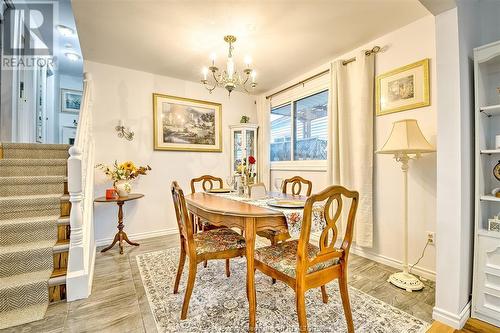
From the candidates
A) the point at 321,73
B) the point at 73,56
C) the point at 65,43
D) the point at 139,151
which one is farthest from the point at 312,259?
the point at 73,56

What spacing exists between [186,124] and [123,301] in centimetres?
261

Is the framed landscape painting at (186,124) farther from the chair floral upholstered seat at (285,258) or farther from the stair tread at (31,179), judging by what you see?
the chair floral upholstered seat at (285,258)

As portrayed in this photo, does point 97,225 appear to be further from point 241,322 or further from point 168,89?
point 241,322

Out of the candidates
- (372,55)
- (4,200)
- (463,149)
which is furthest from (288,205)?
(4,200)

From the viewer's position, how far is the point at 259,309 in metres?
1.67

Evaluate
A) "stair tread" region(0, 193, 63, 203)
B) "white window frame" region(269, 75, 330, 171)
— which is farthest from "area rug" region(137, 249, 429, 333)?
"white window frame" region(269, 75, 330, 171)

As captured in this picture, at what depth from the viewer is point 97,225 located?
10.1 feet

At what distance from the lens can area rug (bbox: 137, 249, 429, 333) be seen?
149 cm

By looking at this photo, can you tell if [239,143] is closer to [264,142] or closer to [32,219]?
[264,142]

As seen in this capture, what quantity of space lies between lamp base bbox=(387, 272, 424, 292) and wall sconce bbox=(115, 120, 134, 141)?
355 cm

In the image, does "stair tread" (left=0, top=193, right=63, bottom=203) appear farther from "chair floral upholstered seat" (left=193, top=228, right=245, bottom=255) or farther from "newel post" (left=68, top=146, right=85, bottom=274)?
"chair floral upholstered seat" (left=193, top=228, right=245, bottom=255)

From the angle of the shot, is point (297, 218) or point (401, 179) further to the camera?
point (401, 179)

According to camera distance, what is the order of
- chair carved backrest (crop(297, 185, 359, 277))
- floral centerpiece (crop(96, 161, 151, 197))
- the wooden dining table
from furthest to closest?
floral centerpiece (crop(96, 161, 151, 197)) → the wooden dining table → chair carved backrest (crop(297, 185, 359, 277))

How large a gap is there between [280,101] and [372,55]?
1.68 m
